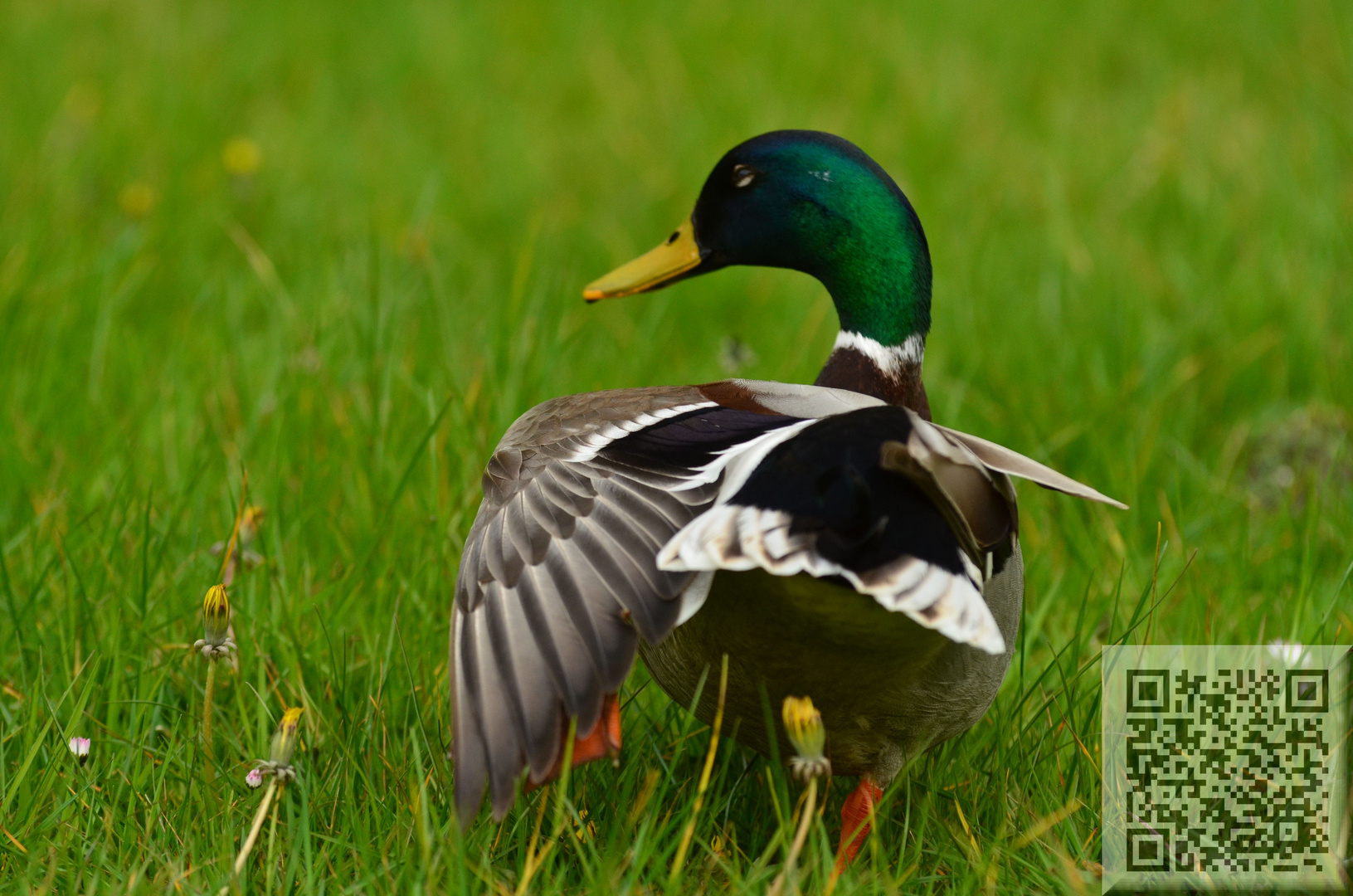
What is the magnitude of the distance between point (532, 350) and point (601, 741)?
171 centimetres

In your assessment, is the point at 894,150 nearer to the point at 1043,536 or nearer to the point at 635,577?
the point at 1043,536

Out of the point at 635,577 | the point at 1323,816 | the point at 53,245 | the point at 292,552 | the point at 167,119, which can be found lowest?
the point at 1323,816

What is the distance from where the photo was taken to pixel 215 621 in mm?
1910

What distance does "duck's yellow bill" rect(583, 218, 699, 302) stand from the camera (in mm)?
2734

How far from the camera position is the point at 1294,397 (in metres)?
3.86

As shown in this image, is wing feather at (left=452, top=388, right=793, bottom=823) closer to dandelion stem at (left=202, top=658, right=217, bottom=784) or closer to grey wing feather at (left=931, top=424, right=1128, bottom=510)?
grey wing feather at (left=931, top=424, right=1128, bottom=510)

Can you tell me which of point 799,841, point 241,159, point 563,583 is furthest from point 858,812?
point 241,159

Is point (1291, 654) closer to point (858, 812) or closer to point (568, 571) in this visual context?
point (858, 812)

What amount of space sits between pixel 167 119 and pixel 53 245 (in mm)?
1314

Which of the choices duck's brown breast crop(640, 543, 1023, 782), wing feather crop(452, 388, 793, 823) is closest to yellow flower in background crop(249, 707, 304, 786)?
wing feather crop(452, 388, 793, 823)

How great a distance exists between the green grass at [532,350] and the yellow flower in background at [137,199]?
0.07m

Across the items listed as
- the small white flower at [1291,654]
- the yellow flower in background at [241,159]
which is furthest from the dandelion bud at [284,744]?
the yellow flower in background at [241,159]

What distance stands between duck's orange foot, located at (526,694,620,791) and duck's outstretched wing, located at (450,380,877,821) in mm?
38

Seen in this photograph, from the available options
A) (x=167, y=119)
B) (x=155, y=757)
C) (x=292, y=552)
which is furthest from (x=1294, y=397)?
(x=167, y=119)
